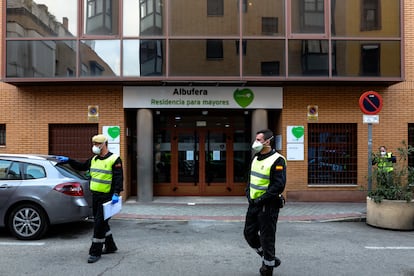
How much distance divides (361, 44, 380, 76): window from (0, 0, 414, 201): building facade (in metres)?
0.03

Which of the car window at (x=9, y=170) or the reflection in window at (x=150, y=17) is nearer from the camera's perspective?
the car window at (x=9, y=170)

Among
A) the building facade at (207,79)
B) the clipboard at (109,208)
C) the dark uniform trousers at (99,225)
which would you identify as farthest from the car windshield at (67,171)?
the building facade at (207,79)

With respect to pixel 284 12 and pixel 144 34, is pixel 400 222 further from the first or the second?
pixel 144 34

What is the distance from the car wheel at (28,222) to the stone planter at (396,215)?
22.0ft

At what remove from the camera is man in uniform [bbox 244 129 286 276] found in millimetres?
5219

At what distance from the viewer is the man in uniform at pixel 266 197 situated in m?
5.22

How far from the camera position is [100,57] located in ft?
38.7

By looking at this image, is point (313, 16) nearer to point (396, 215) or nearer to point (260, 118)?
point (260, 118)

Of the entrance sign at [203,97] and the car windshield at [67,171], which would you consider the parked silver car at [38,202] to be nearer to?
the car windshield at [67,171]

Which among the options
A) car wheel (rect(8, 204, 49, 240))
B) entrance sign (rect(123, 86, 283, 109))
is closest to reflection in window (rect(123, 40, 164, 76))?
entrance sign (rect(123, 86, 283, 109))

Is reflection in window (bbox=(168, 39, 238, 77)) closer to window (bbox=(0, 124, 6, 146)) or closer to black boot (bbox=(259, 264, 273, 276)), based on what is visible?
window (bbox=(0, 124, 6, 146))

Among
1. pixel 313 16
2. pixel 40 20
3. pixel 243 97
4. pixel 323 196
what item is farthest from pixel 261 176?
pixel 40 20

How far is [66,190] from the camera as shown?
762 centimetres

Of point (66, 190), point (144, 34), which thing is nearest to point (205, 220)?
point (66, 190)
